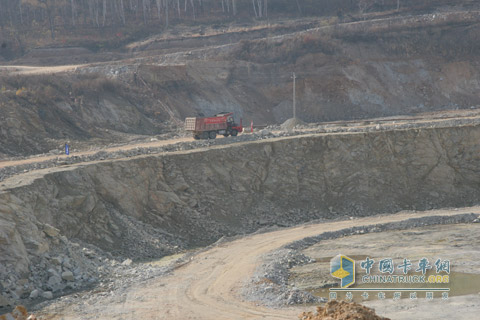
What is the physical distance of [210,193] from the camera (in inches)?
1291

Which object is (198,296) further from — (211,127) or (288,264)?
(211,127)

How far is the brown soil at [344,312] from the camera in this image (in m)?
14.8

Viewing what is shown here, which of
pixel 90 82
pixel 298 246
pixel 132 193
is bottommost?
pixel 298 246

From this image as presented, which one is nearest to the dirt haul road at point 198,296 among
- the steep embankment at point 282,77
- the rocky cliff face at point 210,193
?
the rocky cliff face at point 210,193

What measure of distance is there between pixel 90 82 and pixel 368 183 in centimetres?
2533

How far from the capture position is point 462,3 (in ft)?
239

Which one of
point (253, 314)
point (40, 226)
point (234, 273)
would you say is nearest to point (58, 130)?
point (40, 226)

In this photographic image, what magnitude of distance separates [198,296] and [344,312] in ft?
23.9

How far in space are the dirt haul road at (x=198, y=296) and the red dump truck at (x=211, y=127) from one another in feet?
45.2

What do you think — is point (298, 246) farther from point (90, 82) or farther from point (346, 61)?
point (346, 61)

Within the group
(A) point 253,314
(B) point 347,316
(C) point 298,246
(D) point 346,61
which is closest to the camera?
(B) point 347,316

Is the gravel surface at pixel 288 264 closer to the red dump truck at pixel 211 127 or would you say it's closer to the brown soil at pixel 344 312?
the brown soil at pixel 344 312

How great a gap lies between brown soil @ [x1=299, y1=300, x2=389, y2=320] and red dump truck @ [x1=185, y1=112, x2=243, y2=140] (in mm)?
25745

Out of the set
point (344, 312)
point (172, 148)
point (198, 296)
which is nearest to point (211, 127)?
point (172, 148)
